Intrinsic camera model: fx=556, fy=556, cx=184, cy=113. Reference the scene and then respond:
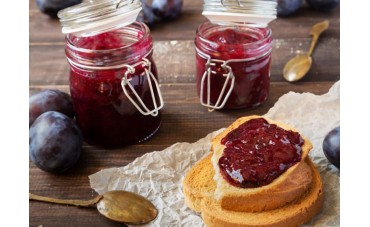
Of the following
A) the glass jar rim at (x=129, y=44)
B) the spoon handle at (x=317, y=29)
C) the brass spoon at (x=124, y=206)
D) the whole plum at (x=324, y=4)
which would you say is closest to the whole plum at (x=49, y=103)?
the glass jar rim at (x=129, y=44)

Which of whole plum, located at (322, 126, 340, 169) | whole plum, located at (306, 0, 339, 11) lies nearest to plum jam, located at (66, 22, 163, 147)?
whole plum, located at (322, 126, 340, 169)

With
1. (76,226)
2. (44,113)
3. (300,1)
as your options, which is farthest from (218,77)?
(300,1)

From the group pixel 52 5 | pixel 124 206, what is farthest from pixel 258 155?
pixel 52 5

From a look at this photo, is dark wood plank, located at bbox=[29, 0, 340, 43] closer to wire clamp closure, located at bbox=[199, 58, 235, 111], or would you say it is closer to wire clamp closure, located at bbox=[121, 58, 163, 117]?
wire clamp closure, located at bbox=[199, 58, 235, 111]

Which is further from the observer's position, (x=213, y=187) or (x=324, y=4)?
(x=324, y=4)

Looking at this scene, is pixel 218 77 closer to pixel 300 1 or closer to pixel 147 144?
pixel 147 144

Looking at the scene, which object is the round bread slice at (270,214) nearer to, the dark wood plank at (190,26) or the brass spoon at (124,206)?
the brass spoon at (124,206)

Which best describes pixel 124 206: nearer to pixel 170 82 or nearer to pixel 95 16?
pixel 95 16
